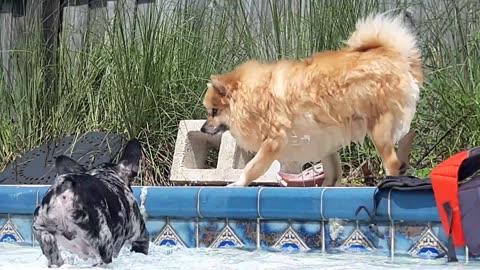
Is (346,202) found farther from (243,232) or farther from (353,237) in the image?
(243,232)

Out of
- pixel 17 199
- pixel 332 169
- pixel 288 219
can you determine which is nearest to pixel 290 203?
pixel 288 219

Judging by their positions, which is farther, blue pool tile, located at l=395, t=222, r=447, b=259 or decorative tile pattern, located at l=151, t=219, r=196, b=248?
decorative tile pattern, located at l=151, t=219, r=196, b=248

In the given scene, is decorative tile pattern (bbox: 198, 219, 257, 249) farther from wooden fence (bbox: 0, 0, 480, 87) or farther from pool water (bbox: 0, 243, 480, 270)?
wooden fence (bbox: 0, 0, 480, 87)

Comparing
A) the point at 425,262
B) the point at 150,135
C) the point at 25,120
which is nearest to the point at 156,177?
the point at 150,135

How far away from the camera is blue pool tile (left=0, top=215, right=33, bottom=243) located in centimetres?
456

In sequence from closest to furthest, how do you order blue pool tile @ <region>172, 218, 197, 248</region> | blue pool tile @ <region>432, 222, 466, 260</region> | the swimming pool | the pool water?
1. the pool water
2. blue pool tile @ <region>432, 222, 466, 260</region>
3. the swimming pool
4. blue pool tile @ <region>172, 218, 197, 248</region>

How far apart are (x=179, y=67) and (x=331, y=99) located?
157 cm

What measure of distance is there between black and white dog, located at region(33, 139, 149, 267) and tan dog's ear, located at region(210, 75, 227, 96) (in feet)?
5.59

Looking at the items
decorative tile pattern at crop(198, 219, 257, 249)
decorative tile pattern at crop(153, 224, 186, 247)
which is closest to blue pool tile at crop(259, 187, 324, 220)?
decorative tile pattern at crop(198, 219, 257, 249)

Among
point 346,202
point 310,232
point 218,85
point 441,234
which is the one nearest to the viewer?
point 441,234

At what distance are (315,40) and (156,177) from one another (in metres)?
1.35

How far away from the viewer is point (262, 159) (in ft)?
15.3

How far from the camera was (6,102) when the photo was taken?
20.0ft

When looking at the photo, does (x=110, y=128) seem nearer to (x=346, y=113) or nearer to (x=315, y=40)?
(x=315, y=40)
